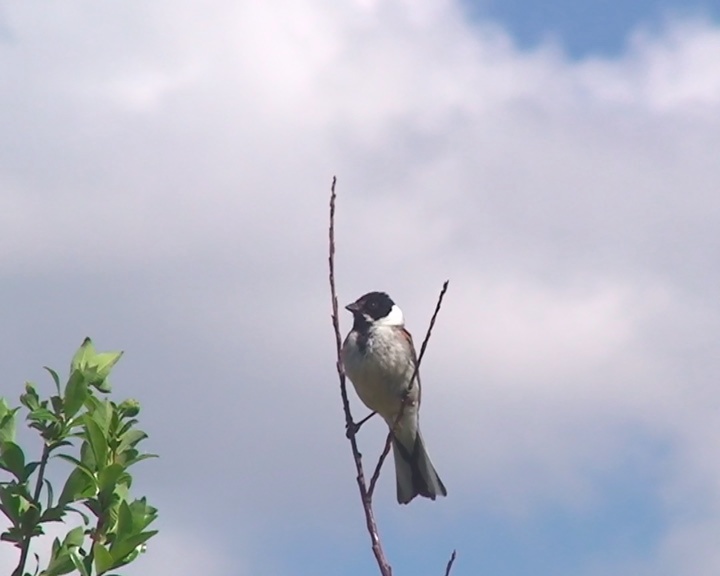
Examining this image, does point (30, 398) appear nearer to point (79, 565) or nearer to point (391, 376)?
point (79, 565)

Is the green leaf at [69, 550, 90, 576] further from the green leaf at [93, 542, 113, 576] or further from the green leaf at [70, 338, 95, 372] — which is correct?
the green leaf at [70, 338, 95, 372]

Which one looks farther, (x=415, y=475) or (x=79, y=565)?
(x=415, y=475)

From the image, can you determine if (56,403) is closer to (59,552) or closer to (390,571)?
(59,552)

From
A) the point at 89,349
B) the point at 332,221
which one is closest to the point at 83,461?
the point at 89,349

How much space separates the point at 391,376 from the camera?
9.60 metres

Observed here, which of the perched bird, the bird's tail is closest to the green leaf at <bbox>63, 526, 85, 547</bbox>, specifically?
the perched bird

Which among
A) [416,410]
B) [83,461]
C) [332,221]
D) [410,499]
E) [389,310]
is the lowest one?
[83,461]

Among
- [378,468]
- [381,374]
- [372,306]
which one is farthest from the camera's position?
[372,306]

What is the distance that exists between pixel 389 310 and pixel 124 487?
291 inches

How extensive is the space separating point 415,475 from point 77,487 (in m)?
7.00

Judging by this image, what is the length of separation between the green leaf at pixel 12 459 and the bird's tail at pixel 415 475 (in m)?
6.96

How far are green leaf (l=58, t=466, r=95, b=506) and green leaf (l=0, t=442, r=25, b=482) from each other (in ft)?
0.39

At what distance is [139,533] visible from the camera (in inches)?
122

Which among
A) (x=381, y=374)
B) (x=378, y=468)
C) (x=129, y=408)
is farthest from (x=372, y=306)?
(x=129, y=408)
